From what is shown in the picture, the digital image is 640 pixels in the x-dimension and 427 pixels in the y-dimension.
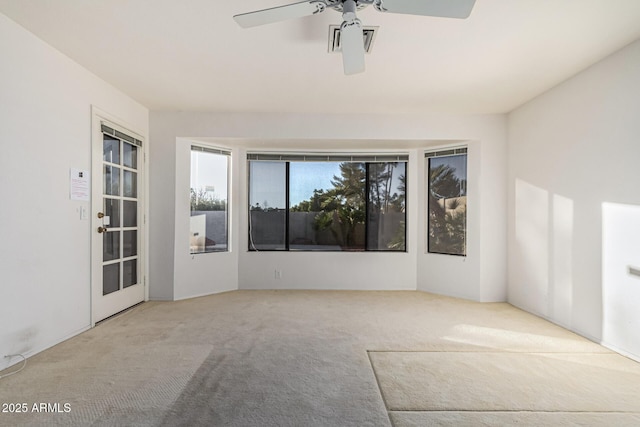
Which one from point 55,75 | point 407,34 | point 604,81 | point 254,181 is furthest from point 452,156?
point 55,75

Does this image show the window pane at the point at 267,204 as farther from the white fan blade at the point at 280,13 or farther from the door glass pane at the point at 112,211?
the white fan blade at the point at 280,13

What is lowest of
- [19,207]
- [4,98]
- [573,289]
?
[573,289]

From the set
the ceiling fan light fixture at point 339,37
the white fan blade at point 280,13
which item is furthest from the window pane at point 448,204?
the white fan blade at point 280,13

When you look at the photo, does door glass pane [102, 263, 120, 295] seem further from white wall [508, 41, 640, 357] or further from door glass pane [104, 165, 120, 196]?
white wall [508, 41, 640, 357]

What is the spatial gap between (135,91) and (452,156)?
4017 mm

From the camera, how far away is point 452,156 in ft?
15.1

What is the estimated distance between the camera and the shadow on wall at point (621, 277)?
2.53 metres

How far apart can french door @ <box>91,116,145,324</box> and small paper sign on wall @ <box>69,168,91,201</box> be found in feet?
0.30

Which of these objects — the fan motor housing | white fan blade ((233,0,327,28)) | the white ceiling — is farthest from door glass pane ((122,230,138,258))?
the fan motor housing

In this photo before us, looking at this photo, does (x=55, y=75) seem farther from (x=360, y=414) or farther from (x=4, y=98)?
(x=360, y=414)

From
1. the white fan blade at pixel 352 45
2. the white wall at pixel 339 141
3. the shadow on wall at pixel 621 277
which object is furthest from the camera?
the white wall at pixel 339 141

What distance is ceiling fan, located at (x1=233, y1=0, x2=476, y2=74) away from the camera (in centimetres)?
174

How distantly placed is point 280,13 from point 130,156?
294 centimetres

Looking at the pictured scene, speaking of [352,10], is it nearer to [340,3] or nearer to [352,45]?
[340,3]
